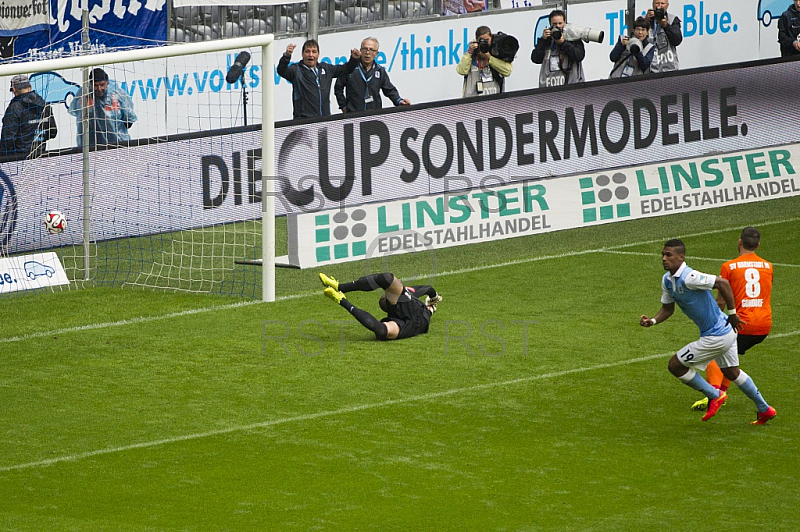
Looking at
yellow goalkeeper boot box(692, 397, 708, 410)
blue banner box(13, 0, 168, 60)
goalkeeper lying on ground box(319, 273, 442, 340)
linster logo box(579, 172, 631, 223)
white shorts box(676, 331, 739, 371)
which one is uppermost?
blue banner box(13, 0, 168, 60)

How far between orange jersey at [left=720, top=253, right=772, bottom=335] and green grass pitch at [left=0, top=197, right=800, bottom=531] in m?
0.62

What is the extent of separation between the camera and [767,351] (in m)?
11.1

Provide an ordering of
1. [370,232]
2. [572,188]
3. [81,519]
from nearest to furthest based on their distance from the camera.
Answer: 1. [81,519]
2. [370,232]
3. [572,188]

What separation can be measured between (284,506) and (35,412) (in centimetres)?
283

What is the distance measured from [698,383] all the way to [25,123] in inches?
364

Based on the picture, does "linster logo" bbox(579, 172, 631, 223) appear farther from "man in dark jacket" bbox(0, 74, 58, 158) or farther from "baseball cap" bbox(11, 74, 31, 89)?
"baseball cap" bbox(11, 74, 31, 89)

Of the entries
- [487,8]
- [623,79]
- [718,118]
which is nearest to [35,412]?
[623,79]

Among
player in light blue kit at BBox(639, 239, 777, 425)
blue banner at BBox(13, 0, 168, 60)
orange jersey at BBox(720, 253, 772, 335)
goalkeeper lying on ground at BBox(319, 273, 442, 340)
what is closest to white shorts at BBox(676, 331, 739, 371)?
player in light blue kit at BBox(639, 239, 777, 425)

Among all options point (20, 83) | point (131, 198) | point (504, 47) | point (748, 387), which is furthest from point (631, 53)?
point (748, 387)

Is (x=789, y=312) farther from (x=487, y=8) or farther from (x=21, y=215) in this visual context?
(x=487, y=8)

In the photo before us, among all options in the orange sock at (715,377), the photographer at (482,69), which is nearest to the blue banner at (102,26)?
the photographer at (482,69)

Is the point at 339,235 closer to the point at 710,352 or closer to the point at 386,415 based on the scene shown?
the point at 386,415

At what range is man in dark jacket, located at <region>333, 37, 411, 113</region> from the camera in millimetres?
17625

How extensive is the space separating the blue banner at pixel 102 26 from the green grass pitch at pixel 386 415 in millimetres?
5885
